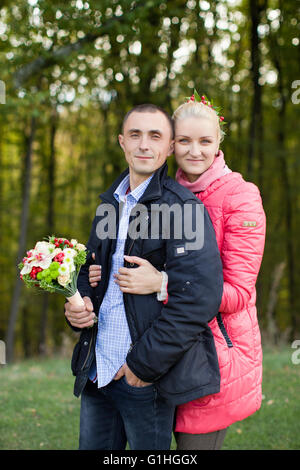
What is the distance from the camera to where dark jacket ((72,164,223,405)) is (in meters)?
1.96

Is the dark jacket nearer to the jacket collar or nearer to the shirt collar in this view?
the jacket collar

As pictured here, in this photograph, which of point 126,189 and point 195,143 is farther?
point 126,189

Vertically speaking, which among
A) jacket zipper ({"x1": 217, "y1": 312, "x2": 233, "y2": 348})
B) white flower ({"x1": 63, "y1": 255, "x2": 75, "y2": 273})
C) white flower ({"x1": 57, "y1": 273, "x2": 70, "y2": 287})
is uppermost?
white flower ({"x1": 63, "y1": 255, "x2": 75, "y2": 273})

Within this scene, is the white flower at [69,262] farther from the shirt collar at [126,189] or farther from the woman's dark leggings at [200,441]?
the woman's dark leggings at [200,441]

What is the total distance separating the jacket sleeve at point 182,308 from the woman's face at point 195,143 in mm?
463

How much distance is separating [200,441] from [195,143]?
154cm

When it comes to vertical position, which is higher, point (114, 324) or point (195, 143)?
point (195, 143)

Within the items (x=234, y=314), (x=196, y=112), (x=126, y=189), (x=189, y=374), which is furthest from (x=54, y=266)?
(x=196, y=112)

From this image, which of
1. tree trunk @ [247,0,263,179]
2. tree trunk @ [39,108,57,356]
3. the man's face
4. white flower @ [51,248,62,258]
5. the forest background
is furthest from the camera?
tree trunk @ [39,108,57,356]

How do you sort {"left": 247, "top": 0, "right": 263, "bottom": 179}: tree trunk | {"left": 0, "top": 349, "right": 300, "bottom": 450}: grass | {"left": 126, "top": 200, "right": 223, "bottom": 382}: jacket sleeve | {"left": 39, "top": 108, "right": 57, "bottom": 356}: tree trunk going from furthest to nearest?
{"left": 39, "top": 108, "right": 57, "bottom": 356}: tree trunk < {"left": 247, "top": 0, "right": 263, "bottom": 179}: tree trunk < {"left": 0, "top": 349, "right": 300, "bottom": 450}: grass < {"left": 126, "top": 200, "right": 223, "bottom": 382}: jacket sleeve

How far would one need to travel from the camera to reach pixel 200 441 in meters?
2.21

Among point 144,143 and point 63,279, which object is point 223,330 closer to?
point 63,279

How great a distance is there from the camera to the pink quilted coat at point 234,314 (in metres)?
2.13

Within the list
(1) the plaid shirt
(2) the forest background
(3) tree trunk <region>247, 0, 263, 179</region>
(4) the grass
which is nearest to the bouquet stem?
(1) the plaid shirt
